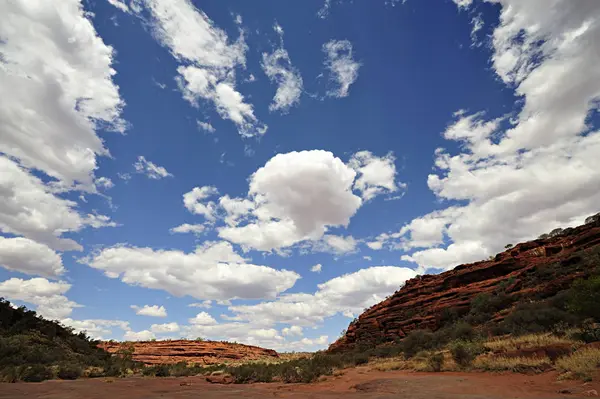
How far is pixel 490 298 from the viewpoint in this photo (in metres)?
31.2

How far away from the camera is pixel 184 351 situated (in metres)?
58.6

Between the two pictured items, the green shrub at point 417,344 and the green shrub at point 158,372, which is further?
the green shrub at point 417,344

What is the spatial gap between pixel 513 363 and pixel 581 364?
2.69 meters

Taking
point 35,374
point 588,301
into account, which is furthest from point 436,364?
point 35,374

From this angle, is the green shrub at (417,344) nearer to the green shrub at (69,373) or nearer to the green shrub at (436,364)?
the green shrub at (436,364)

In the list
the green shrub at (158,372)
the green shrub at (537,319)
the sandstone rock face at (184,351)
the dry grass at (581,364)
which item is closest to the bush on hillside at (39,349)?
the green shrub at (158,372)

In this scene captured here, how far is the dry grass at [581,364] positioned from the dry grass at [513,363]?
61cm

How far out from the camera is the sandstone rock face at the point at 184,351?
54812 mm

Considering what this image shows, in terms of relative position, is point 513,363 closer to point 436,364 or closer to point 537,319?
point 436,364

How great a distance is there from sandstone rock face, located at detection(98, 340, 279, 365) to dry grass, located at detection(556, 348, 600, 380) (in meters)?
52.8

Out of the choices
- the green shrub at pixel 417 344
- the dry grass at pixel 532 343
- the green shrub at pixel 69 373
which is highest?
the green shrub at pixel 69 373

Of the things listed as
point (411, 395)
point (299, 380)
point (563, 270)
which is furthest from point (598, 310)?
point (563, 270)

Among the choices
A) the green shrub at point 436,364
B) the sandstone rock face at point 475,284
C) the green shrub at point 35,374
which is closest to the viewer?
the green shrub at point 35,374

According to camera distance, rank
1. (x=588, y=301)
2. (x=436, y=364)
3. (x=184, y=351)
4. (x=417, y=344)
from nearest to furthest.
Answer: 1. (x=588, y=301)
2. (x=436, y=364)
3. (x=417, y=344)
4. (x=184, y=351)
